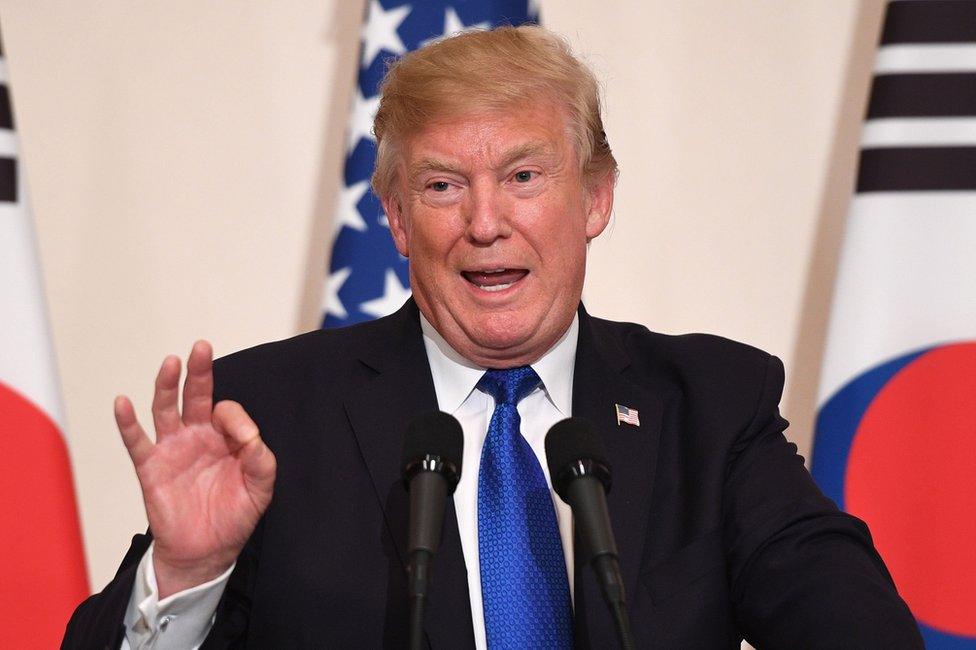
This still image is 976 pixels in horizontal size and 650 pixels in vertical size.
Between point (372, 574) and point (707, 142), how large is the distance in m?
2.32

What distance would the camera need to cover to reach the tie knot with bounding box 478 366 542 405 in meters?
1.88

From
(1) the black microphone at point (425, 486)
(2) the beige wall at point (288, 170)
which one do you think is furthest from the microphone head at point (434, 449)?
(2) the beige wall at point (288, 170)

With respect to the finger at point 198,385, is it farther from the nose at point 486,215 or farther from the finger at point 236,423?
the nose at point 486,215

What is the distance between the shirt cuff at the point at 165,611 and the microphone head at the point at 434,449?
1.33ft

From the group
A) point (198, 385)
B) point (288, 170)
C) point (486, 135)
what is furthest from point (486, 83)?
point (288, 170)

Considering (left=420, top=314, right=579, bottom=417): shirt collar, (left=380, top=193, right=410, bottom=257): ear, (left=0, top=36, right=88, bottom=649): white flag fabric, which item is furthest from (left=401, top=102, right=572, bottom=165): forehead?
(left=0, top=36, right=88, bottom=649): white flag fabric

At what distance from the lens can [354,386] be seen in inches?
75.7

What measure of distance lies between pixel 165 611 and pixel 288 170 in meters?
2.23

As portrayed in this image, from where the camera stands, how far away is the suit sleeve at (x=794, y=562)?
1553 mm

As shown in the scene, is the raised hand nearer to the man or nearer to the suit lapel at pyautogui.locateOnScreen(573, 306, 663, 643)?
the man

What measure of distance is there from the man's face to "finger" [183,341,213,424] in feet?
1.61

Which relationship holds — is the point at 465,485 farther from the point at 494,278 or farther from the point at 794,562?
the point at 794,562

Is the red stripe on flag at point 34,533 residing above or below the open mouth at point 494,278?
below

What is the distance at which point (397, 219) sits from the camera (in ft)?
6.75
